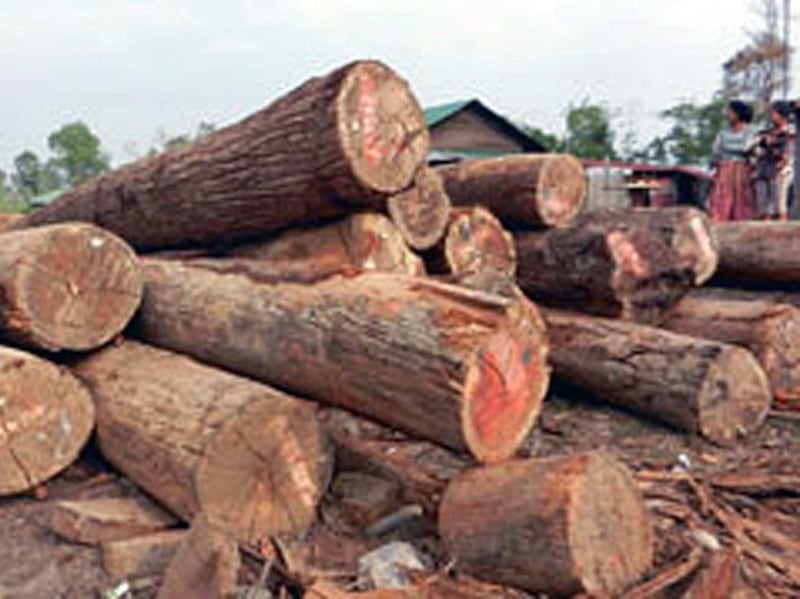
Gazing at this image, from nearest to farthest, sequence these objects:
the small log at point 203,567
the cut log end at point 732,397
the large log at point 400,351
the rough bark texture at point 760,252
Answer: the small log at point 203,567, the large log at point 400,351, the cut log end at point 732,397, the rough bark texture at point 760,252

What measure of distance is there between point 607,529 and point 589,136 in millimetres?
30233

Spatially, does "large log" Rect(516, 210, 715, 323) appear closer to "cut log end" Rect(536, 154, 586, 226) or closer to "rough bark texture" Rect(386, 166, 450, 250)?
"cut log end" Rect(536, 154, 586, 226)

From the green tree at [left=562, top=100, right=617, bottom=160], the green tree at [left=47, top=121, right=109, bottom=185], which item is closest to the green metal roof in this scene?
the green tree at [left=562, top=100, right=617, bottom=160]

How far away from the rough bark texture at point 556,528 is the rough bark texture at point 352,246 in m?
2.18

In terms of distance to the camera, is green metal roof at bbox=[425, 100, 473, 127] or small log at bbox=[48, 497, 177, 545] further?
green metal roof at bbox=[425, 100, 473, 127]

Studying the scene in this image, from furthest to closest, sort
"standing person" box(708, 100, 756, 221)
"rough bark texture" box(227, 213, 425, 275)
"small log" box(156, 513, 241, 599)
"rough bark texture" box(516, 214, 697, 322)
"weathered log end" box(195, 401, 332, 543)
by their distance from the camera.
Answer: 1. "standing person" box(708, 100, 756, 221)
2. "rough bark texture" box(516, 214, 697, 322)
3. "rough bark texture" box(227, 213, 425, 275)
4. "weathered log end" box(195, 401, 332, 543)
5. "small log" box(156, 513, 241, 599)

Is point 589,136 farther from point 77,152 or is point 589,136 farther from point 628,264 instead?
point 77,152

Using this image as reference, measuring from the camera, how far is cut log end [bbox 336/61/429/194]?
4133 mm

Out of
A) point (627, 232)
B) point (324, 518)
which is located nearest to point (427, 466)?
point (324, 518)

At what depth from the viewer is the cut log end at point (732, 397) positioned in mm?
4324

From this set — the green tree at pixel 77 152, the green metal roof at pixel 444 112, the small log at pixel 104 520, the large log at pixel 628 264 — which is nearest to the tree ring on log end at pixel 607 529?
the small log at pixel 104 520

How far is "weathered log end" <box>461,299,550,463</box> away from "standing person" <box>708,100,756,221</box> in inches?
269

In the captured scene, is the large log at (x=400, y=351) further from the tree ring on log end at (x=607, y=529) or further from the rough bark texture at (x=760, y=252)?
the rough bark texture at (x=760, y=252)

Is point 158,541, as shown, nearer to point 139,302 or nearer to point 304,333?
point 304,333
